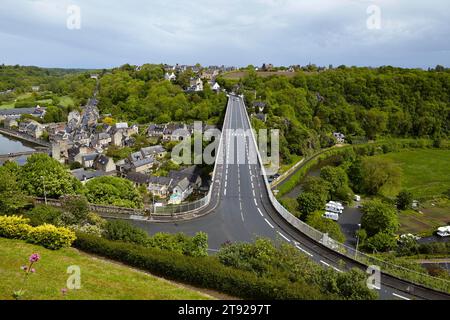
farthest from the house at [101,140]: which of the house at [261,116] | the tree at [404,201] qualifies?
the tree at [404,201]

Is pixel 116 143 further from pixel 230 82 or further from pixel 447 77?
pixel 447 77

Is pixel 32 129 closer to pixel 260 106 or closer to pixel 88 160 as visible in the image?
pixel 88 160

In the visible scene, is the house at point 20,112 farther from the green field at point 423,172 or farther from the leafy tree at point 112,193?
the green field at point 423,172

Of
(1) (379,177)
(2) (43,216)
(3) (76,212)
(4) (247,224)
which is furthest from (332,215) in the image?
(2) (43,216)

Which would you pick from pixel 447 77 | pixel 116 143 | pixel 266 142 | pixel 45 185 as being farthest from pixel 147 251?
pixel 447 77

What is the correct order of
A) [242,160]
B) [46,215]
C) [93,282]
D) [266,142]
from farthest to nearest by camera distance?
[266,142] → [242,160] → [46,215] → [93,282]

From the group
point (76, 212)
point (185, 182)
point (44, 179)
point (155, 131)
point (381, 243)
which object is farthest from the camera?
point (155, 131)
